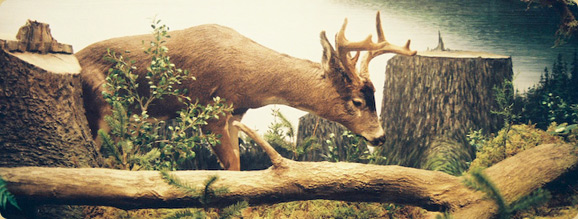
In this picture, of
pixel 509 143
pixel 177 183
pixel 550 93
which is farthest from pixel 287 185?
pixel 550 93

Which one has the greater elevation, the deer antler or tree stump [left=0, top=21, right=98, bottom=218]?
A: the deer antler

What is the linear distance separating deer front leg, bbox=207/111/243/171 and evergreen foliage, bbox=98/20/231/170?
7 cm

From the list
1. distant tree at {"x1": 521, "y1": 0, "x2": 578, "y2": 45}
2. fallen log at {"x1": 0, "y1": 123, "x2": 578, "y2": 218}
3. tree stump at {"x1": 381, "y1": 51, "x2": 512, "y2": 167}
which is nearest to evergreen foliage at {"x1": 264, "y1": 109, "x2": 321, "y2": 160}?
tree stump at {"x1": 381, "y1": 51, "x2": 512, "y2": 167}

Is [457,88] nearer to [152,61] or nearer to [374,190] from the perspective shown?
[374,190]

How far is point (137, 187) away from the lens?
279 cm

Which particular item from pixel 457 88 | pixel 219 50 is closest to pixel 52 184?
pixel 219 50

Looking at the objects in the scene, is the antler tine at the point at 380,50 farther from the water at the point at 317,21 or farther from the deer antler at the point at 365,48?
the water at the point at 317,21

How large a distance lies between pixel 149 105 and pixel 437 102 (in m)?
2.42

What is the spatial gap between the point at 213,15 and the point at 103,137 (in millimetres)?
1382

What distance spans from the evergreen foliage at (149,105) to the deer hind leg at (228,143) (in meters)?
0.07

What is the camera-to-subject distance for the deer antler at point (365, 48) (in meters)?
3.39

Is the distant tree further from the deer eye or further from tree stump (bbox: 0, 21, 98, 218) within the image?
tree stump (bbox: 0, 21, 98, 218)

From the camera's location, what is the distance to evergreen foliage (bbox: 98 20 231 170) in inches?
131

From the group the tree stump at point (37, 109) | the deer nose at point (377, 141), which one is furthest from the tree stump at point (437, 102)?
the tree stump at point (37, 109)
